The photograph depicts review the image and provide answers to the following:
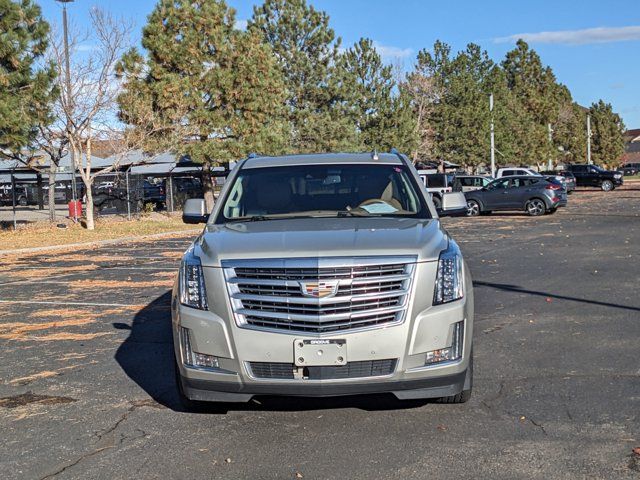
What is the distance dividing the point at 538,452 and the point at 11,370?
15.6ft

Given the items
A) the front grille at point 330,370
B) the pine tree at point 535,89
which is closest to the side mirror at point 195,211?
the front grille at point 330,370

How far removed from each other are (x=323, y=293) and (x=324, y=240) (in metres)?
0.41

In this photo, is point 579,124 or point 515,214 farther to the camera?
point 579,124

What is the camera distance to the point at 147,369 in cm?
684

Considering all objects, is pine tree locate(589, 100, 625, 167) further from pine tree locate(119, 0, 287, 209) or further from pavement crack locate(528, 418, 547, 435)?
pavement crack locate(528, 418, 547, 435)

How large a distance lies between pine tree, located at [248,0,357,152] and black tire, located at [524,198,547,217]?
1137cm

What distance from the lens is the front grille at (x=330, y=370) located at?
4719 millimetres

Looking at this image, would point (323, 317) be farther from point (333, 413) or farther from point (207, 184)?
point (207, 184)

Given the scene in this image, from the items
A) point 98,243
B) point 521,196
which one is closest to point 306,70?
point 521,196

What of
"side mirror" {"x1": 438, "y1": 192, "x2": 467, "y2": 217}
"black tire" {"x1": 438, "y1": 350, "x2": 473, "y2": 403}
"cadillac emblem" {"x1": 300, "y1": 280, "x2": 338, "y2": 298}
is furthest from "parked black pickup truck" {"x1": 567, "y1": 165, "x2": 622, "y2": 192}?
"cadillac emblem" {"x1": 300, "y1": 280, "x2": 338, "y2": 298}

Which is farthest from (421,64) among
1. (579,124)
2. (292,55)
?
(579,124)

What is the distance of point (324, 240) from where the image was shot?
4930 mm

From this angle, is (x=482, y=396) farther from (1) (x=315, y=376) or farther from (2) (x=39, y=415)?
(2) (x=39, y=415)

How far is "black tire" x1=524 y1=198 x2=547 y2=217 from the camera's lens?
1188 inches
